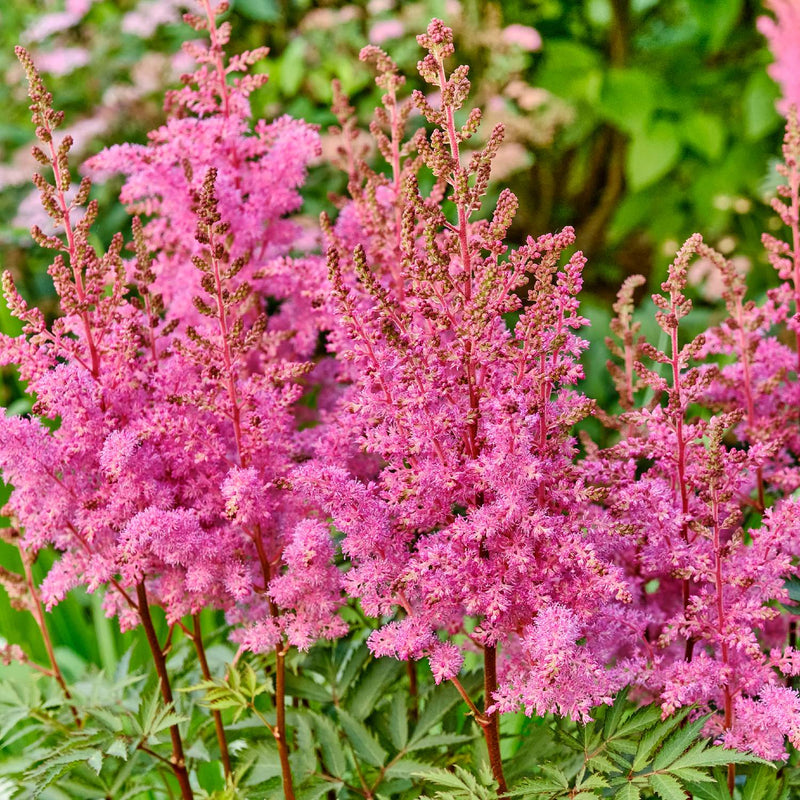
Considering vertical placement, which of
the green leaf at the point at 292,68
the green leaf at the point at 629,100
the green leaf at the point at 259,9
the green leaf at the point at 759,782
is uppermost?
the green leaf at the point at 259,9

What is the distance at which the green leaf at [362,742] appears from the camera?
1.29 m

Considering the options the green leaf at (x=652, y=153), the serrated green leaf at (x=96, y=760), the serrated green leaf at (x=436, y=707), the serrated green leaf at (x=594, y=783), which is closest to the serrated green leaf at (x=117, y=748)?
the serrated green leaf at (x=96, y=760)

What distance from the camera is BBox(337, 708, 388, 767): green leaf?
50.6 inches

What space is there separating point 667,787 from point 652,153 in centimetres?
321

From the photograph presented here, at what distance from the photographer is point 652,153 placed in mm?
3857

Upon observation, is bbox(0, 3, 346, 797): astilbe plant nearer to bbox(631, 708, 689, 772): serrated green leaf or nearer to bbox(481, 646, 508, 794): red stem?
bbox(481, 646, 508, 794): red stem

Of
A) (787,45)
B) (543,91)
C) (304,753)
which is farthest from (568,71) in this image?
(304,753)

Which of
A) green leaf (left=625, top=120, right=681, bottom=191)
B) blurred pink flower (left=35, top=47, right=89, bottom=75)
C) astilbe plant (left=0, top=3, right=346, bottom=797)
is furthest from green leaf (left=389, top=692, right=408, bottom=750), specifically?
blurred pink flower (left=35, top=47, right=89, bottom=75)

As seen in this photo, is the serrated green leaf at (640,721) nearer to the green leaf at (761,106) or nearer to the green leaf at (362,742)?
the green leaf at (362,742)

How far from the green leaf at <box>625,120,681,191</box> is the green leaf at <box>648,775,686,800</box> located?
10.2 feet

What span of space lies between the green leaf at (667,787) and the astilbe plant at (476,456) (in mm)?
103

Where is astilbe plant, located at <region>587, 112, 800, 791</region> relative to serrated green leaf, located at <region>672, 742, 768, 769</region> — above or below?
above

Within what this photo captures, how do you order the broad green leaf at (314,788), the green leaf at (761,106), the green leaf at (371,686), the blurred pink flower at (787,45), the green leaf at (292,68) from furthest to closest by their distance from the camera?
the green leaf at (292,68) → the green leaf at (761,106) → the blurred pink flower at (787,45) → the green leaf at (371,686) → the broad green leaf at (314,788)

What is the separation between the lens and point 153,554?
118cm
